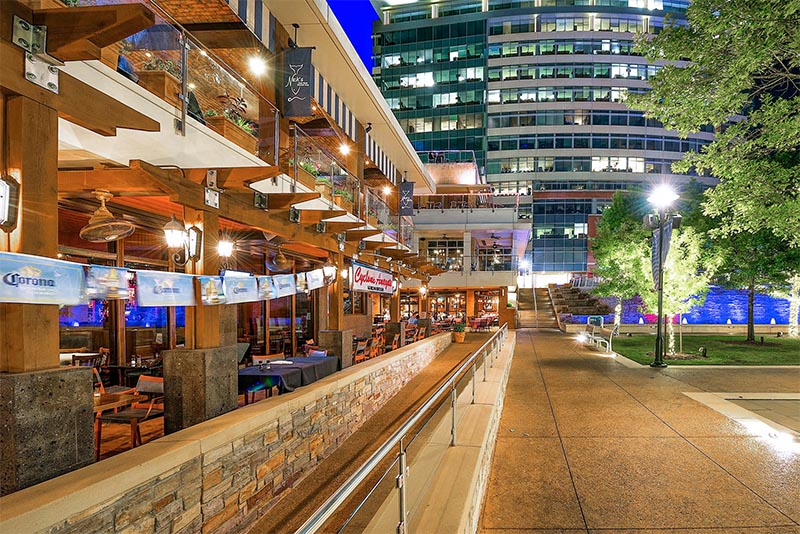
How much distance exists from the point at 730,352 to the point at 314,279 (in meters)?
17.8

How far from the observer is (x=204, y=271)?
599 cm

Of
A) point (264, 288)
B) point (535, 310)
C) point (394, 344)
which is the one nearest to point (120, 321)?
point (264, 288)

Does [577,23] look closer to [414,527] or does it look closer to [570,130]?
[570,130]

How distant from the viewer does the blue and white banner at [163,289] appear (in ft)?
15.9

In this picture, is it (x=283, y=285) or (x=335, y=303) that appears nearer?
(x=283, y=285)

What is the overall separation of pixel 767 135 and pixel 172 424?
12.9 meters

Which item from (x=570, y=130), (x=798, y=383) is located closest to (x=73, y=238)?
(x=798, y=383)

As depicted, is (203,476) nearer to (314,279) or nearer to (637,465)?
(314,279)

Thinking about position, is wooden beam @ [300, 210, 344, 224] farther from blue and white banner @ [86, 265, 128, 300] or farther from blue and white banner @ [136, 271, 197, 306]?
blue and white banner @ [86, 265, 128, 300]

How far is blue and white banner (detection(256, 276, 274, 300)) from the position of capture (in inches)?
285

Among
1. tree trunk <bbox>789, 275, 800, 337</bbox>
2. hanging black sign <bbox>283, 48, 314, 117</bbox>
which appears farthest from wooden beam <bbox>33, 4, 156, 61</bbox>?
tree trunk <bbox>789, 275, 800, 337</bbox>

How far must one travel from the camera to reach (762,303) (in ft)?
102

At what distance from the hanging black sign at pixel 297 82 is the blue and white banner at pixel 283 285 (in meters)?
3.49

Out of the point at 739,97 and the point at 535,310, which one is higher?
the point at 739,97
